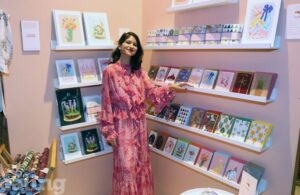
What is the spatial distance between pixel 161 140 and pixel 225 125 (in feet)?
2.36

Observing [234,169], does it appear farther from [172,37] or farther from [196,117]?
[172,37]

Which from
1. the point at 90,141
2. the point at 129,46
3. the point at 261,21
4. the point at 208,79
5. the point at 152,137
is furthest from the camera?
the point at 152,137

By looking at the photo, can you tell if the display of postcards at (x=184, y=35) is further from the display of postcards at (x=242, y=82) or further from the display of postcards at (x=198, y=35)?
the display of postcards at (x=242, y=82)

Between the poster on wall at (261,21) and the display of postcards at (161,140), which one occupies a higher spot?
the poster on wall at (261,21)

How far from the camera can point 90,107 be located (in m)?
2.27

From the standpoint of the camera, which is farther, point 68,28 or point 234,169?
A: point 68,28

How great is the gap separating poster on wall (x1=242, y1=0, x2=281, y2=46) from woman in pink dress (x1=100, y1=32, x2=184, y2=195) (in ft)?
2.02

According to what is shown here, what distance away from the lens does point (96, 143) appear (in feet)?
7.82

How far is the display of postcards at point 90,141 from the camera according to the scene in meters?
2.31

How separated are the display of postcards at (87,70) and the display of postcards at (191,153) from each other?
96 cm

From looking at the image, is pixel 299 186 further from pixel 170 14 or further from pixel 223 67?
pixel 170 14

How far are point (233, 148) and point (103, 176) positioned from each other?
1285 mm

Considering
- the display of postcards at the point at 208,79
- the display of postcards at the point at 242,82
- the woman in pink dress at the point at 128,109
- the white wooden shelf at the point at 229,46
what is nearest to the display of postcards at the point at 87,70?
the woman in pink dress at the point at 128,109

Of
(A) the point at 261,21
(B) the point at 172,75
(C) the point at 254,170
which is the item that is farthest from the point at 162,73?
(C) the point at 254,170
